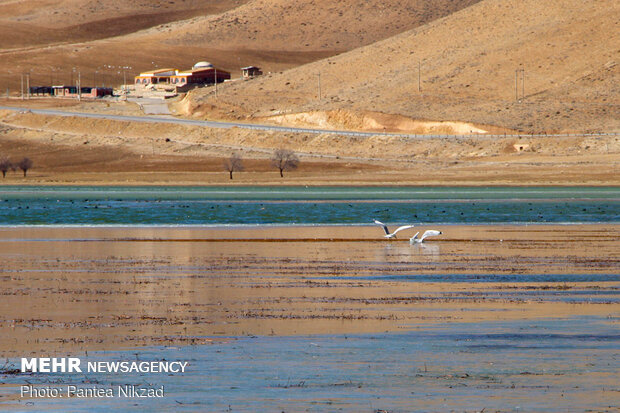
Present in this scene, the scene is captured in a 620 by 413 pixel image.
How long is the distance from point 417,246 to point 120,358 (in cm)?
2122

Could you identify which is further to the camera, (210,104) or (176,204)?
(210,104)

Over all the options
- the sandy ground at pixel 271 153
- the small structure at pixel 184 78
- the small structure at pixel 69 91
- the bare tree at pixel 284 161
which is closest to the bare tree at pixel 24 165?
the sandy ground at pixel 271 153

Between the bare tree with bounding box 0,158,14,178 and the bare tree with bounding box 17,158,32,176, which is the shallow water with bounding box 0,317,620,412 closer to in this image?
the bare tree with bounding box 0,158,14,178

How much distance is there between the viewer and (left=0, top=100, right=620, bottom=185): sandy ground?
91.2 meters

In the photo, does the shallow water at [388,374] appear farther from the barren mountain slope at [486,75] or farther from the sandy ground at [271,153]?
the barren mountain slope at [486,75]

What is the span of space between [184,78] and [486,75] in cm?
5916

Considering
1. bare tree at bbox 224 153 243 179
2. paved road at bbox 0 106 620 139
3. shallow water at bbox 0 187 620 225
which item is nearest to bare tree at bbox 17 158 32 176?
shallow water at bbox 0 187 620 225

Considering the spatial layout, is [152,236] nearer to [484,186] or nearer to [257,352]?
[257,352]

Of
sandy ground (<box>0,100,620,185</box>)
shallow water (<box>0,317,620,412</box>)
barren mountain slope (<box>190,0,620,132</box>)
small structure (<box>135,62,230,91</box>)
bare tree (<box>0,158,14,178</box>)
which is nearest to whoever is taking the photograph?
shallow water (<box>0,317,620,412</box>)

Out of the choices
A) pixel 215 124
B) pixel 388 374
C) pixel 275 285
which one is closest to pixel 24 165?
pixel 215 124

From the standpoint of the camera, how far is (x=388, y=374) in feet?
49.1

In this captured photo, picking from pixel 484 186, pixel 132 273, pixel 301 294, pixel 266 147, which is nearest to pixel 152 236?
pixel 132 273

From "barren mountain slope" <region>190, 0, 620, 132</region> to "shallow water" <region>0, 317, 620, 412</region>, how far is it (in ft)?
340

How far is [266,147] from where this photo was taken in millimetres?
118750
